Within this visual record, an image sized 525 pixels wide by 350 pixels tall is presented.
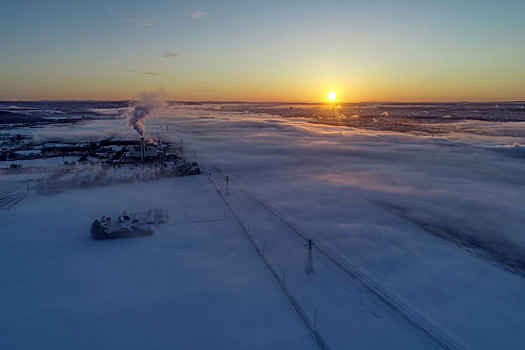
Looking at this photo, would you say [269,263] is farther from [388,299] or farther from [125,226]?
[125,226]

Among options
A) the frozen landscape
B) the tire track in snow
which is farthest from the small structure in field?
the tire track in snow

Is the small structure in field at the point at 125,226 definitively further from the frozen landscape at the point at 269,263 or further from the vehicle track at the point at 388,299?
the vehicle track at the point at 388,299

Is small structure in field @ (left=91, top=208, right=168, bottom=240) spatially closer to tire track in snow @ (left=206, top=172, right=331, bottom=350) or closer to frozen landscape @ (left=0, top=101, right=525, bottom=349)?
frozen landscape @ (left=0, top=101, right=525, bottom=349)

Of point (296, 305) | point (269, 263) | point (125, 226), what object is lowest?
point (296, 305)

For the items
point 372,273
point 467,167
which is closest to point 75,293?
point 372,273

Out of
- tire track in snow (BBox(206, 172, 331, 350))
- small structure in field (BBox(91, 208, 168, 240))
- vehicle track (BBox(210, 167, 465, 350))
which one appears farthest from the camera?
small structure in field (BBox(91, 208, 168, 240))

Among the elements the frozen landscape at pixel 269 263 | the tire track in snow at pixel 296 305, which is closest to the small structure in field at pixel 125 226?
the frozen landscape at pixel 269 263

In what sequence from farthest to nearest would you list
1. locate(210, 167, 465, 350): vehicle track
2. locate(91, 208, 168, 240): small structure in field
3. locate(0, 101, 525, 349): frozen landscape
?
locate(91, 208, 168, 240): small structure in field, locate(0, 101, 525, 349): frozen landscape, locate(210, 167, 465, 350): vehicle track

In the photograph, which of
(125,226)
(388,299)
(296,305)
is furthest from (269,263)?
(125,226)

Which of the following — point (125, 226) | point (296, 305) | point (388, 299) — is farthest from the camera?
point (125, 226)
